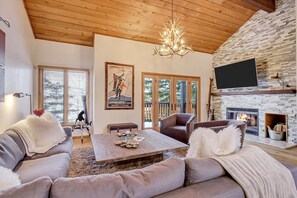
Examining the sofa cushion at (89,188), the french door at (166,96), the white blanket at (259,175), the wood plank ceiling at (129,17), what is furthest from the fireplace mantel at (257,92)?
the sofa cushion at (89,188)

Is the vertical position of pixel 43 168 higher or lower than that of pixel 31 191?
lower

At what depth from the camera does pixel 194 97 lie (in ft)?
20.4

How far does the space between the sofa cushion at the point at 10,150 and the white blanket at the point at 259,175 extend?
201 cm

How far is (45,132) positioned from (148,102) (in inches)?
127

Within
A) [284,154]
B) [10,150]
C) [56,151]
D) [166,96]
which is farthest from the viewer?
[166,96]

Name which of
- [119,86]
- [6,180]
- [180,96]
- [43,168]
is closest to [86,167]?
[43,168]

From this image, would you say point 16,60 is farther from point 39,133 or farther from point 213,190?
point 213,190

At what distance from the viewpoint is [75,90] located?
5.11m

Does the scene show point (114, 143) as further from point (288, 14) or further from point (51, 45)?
point (288, 14)

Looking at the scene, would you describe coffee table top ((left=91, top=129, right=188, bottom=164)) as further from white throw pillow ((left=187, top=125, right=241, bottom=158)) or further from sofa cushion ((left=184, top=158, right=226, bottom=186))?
sofa cushion ((left=184, top=158, right=226, bottom=186))

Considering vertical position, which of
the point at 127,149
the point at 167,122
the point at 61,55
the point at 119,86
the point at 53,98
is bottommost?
the point at 127,149

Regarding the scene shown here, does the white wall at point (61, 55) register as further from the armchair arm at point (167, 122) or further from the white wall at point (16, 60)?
the armchair arm at point (167, 122)

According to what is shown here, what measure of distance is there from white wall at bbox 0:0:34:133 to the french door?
2965 millimetres

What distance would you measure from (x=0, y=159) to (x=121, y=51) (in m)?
3.90
